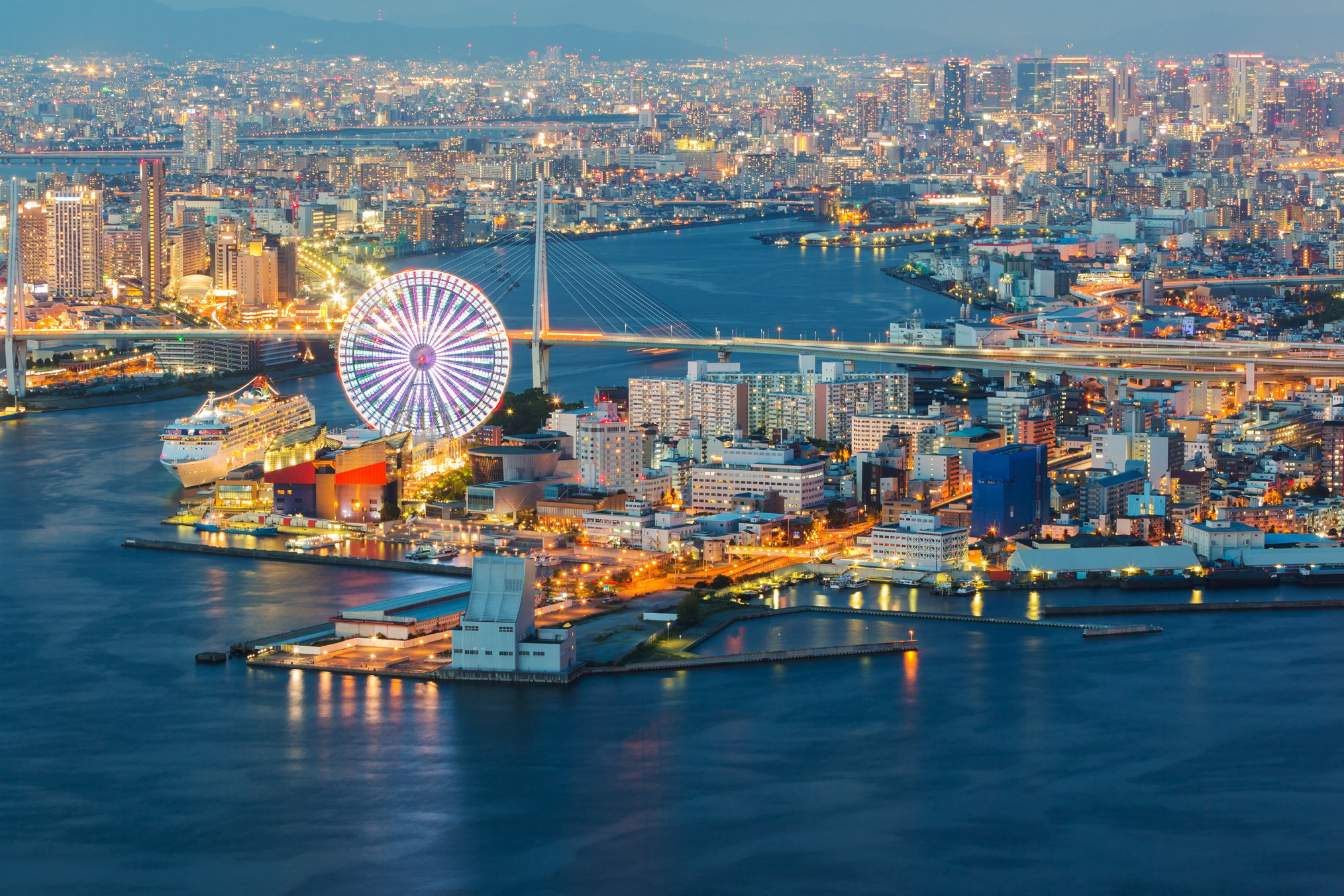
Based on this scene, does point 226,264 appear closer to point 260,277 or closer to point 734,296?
point 260,277

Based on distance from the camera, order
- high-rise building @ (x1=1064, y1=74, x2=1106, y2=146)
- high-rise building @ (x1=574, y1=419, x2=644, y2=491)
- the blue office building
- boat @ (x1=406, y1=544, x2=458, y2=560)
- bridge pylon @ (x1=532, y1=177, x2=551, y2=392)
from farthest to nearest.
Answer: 1. high-rise building @ (x1=1064, y1=74, x2=1106, y2=146)
2. bridge pylon @ (x1=532, y1=177, x2=551, y2=392)
3. high-rise building @ (x1=574, y1=419, x2=644, y2=491)
4. the blue office building
5. boat @ (x1=406, y1=544, x2=458, y2=560)

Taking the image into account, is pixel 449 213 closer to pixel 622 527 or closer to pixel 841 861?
pixel 622 527

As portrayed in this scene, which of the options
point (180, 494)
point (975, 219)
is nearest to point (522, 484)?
point (180, 494)

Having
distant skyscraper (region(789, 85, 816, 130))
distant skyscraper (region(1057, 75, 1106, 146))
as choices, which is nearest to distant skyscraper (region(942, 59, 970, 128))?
distant skyscraper (region(1057, 75, 1106, 146))

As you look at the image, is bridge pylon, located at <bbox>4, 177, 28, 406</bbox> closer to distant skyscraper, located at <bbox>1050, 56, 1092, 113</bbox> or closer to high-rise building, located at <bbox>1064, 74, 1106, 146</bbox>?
high-rise building, located at <bbox>1064, 74, 1106, 146</bbox>

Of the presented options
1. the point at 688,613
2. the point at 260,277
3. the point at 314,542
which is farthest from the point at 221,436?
the point at 260,277

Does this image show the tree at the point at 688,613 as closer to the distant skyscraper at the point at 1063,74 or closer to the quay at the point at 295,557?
the quay at the point at 295,557
